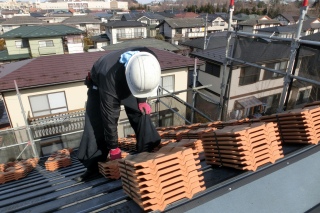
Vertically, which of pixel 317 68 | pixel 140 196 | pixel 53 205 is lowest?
pixel 53 205

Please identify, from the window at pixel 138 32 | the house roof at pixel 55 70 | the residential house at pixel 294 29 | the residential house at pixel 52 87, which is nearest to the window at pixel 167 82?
the residential house at pixel 52 87

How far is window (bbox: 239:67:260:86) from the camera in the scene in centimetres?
1256

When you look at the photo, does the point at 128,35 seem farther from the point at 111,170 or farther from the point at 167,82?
the point at 111,170

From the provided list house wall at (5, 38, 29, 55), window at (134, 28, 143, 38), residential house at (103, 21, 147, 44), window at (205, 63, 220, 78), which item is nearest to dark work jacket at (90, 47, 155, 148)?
window at (205, 63, 220, 78)

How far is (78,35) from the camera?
82.3 ft

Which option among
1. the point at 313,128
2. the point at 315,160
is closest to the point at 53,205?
the point at 315,160

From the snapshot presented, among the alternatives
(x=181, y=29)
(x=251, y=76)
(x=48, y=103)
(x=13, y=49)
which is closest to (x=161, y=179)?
(x=48, y=103)

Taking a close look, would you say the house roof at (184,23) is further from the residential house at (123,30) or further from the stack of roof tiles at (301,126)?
the stack of roof tiles at (301,126)

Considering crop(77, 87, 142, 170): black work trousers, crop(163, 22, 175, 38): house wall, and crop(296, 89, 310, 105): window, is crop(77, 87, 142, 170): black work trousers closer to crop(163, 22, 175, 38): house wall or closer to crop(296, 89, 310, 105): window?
crop(296, 89, 310, 105): window

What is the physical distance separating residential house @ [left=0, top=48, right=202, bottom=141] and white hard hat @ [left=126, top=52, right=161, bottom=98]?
6.92 metres

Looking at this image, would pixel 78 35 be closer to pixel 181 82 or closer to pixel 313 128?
pixel 181 82

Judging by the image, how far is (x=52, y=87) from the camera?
379 inches

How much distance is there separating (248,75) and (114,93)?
11771 millimetres

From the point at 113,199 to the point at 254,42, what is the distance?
4.49 meters
